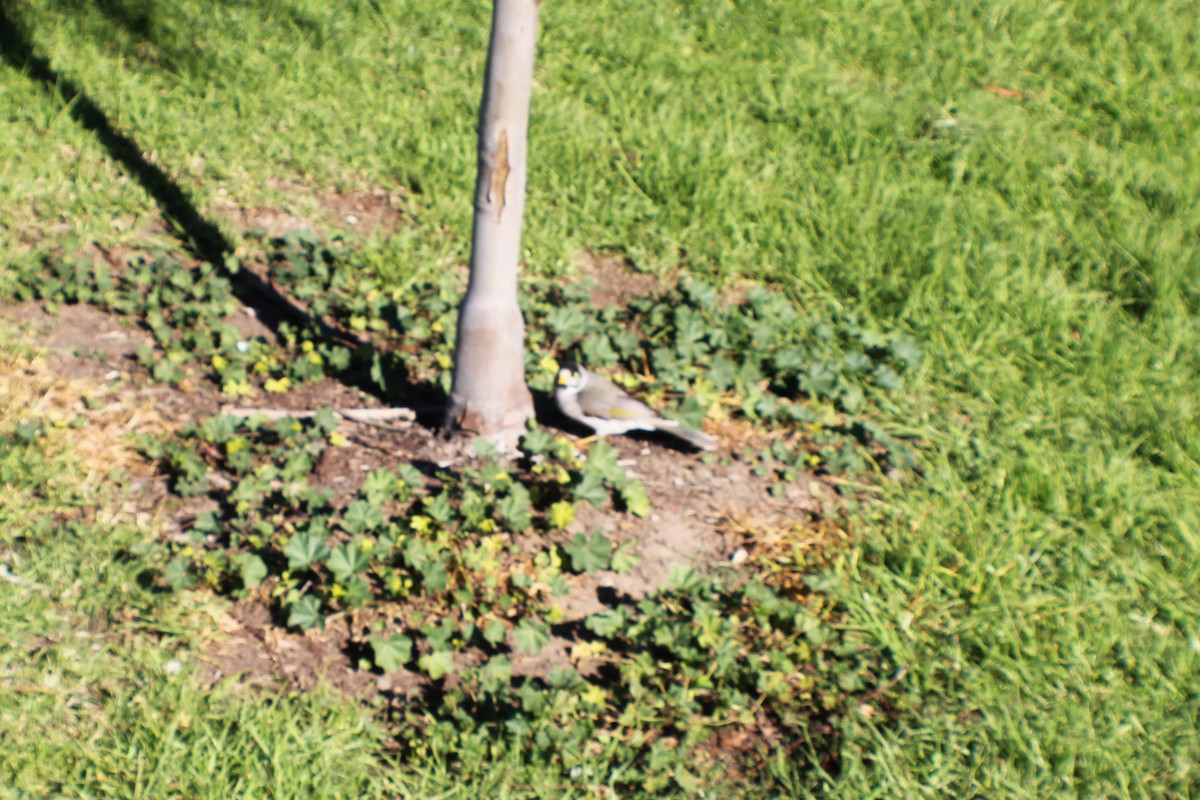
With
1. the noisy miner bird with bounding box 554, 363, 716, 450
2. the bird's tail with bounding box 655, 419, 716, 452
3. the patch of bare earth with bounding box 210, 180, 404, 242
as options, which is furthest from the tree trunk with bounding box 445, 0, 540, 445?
the patch of bare earth with bounding box 210, 180, 404, 242

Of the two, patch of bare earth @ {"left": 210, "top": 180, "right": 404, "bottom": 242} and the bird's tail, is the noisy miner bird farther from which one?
patch of bare earth @ {"left": 210, "top": 180, "right": 404, "bottom": 242}

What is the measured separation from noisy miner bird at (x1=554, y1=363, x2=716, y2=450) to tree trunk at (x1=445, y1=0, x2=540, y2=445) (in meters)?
0.15

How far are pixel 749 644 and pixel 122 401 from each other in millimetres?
2378

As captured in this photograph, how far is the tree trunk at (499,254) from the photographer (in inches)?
123

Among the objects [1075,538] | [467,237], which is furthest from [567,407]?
[1075,538]

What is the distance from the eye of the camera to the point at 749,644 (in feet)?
10.3

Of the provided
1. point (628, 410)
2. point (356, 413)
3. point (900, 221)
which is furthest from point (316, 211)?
point (900, 221)

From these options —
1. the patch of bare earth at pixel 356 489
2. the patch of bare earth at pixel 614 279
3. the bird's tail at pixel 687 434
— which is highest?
the patch of bare earth at pixel 614 279

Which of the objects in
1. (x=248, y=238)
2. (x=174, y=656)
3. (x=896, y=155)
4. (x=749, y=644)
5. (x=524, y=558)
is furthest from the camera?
(x=896, y=155)

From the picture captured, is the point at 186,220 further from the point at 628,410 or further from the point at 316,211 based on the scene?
the point at 628,410

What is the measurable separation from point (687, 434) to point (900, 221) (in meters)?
1.93

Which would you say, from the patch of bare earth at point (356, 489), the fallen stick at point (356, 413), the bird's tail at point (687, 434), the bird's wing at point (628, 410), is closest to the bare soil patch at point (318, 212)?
the patch of bare earth at point (356, 489)

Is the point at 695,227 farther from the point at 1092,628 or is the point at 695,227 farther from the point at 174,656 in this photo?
the point at 174,656

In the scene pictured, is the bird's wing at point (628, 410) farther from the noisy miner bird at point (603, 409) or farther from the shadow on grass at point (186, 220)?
the shadow on grass at point (186, 220)
